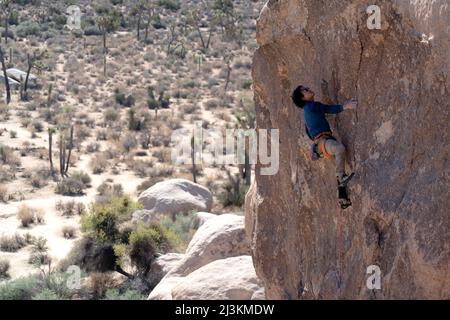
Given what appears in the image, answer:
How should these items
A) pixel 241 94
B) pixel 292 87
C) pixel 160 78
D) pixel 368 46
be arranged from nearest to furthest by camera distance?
pixel 368 46 < pixel 292 87 < pixel 241 94 < pixel 160 78

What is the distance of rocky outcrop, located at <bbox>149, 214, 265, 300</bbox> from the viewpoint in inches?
350

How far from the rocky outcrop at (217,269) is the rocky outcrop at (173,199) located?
5.29 m

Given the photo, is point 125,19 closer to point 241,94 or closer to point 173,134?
point 241,94

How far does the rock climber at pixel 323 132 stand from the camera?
607cm

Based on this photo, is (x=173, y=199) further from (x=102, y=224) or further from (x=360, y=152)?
(x=360, y=152)

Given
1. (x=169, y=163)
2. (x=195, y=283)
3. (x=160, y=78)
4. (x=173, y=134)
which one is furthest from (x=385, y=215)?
(x=160, y=78)

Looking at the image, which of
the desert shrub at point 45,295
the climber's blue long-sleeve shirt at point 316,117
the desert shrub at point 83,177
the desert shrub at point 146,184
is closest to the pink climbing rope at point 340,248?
the climber's blue long-sleeve shirt at point 316,117

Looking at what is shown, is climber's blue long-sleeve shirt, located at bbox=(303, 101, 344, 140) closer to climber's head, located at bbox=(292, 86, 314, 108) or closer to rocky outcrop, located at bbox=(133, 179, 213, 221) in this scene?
climber's head, located at bbox=(292, 86, 314, 108)

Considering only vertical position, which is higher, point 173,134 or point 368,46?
point 368,46

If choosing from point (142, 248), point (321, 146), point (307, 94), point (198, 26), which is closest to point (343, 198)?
point (321, 146)

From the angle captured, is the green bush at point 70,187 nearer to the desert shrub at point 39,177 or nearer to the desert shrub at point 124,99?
the desert shrub at point 39,177

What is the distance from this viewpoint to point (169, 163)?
23.8 meters
